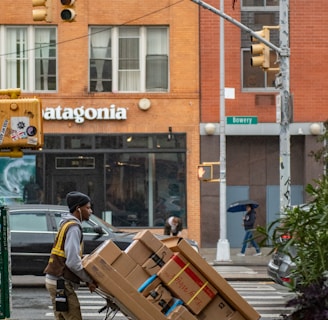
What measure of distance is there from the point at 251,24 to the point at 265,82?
1971 millimetres

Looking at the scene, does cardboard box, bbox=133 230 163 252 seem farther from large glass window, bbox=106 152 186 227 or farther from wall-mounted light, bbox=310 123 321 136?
wall-mounted light, bbox=310 123 321 136

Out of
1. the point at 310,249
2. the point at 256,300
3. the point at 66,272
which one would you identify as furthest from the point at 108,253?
the point at 256,300

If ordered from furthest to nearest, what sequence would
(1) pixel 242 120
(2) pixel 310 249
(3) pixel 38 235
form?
(1) pixel 242 120 < (3) pixel 38 235 < (2) pixel 310 249

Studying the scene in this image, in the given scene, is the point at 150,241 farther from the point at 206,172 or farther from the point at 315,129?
the point at 315,129

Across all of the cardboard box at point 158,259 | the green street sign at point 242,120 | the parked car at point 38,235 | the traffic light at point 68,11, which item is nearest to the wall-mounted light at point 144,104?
the green street sign at point 242,120

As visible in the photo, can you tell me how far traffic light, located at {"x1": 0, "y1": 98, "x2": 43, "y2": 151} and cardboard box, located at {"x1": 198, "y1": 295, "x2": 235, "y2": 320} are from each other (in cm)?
353

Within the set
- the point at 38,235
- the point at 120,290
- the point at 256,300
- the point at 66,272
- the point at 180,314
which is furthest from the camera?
the point at 38,235

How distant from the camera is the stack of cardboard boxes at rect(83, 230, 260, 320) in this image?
9.45 meters

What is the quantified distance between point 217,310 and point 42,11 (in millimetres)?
11398

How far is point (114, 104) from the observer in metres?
32.5

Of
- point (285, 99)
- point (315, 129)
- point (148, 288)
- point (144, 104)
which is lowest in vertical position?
point (148, 288)

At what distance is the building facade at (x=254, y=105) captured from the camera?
32.5m

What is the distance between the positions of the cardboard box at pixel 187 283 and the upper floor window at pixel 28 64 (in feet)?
77.0

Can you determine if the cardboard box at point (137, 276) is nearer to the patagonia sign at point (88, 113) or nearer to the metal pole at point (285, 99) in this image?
the metal pole at point (285, 99)
